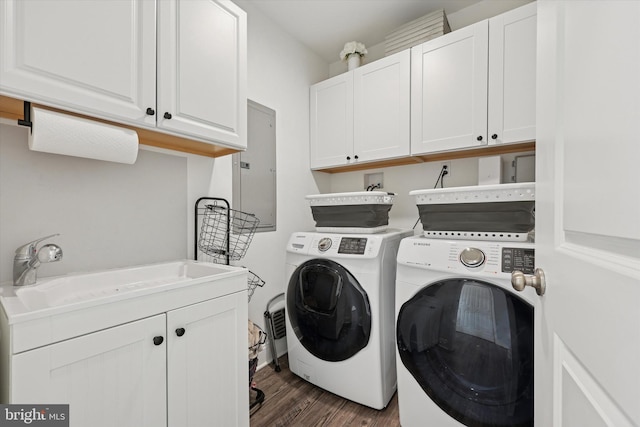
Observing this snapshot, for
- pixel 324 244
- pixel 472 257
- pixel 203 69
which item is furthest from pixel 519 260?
pixel 203 69

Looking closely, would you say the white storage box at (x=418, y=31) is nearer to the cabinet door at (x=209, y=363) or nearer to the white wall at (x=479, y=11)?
the white wall at (x=479, y=11)

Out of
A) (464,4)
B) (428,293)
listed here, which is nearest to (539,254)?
(428,293)

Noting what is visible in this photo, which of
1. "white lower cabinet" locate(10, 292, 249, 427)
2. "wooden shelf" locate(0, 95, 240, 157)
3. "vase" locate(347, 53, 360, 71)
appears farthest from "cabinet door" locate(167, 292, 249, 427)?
"vase" locate(347, 53, 360, 71)

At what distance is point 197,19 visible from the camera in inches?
53.9

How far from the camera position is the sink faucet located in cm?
102

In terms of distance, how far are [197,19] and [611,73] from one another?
159 cm

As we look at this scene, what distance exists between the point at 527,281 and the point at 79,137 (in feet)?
4.90

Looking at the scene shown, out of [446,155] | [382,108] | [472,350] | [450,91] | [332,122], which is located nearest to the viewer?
[472,350]

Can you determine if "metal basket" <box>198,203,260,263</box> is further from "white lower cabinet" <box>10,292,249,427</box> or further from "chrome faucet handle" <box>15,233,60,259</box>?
"chrome faucet handle" <box>15,233,60,259</box>

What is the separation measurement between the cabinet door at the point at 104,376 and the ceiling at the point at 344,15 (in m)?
2.18

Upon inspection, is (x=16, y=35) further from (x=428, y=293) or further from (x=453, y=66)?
(x=453, y=66)

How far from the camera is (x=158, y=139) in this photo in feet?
4.63

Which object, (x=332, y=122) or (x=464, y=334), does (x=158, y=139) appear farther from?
(x=464, y=334)

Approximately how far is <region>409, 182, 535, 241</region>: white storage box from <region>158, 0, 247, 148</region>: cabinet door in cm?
116
